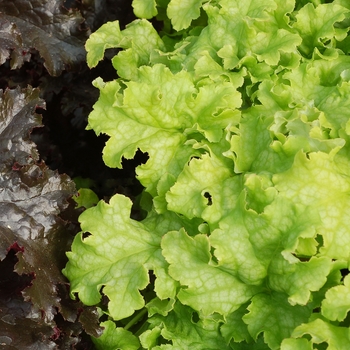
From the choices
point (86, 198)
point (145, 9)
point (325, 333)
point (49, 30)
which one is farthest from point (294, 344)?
point (49, 30)

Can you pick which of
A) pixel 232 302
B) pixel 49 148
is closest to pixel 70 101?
pixel 49 148

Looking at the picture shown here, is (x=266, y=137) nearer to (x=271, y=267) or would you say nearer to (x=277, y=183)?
(x=277, y=183)

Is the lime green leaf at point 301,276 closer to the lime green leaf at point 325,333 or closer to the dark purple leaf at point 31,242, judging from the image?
the lime green leaf at point 325,333

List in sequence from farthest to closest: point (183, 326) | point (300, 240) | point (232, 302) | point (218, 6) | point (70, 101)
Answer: point (70, 101) < point (218, 6) < point (183, 326) < point (232, 302) < point (300, 240)

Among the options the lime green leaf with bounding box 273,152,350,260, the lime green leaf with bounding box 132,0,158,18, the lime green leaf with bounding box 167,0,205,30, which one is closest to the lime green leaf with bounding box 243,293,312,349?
the lime green leaf with bounding box 273,152,350,260

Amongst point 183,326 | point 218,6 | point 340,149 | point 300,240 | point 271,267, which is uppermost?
point 218,6

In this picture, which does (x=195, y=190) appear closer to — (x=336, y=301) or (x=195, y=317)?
(x=195, y=317)

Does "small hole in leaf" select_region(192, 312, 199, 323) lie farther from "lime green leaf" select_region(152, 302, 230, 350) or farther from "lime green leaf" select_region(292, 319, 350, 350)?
"lime green leaf" select_region(292, 319, 350, 350)
